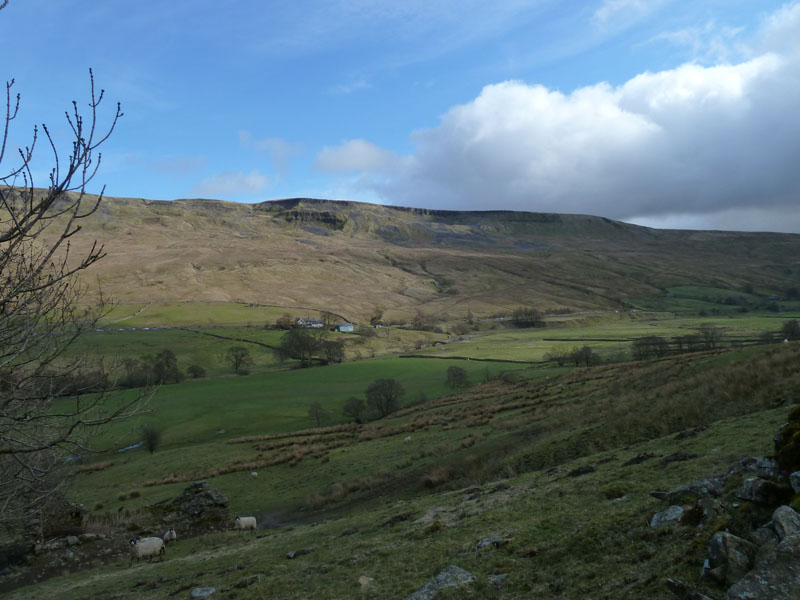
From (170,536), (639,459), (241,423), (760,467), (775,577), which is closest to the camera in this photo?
(775,577)

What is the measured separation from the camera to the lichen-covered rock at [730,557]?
5250mm

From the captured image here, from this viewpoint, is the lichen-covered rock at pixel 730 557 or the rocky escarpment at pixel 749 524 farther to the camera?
the lichen-covered rock at pixel 730 557

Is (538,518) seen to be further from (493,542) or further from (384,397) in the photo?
(384,397)

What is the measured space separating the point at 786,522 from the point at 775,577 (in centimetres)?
91

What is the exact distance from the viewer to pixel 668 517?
7.69 m

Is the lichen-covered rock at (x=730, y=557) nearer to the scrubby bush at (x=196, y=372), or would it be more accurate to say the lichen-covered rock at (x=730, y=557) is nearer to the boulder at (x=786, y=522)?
the boulder at (x=786, y=522)

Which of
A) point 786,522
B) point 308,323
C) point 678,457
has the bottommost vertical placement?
point 308,323

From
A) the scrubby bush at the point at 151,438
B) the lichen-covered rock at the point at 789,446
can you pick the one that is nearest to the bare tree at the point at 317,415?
the scrubby bush at the point at 151,438

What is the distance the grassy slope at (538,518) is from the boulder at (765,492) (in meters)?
0.88

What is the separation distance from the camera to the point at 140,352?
118 m

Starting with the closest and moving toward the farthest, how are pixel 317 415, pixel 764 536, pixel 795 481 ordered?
pixel 764 536
pixel 795 481
pixel 317 415

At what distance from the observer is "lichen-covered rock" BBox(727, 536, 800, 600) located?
466 centimetres

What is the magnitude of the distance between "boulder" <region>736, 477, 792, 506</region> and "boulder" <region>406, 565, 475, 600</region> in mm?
4464

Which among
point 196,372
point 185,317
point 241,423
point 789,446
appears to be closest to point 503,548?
point 789,446
